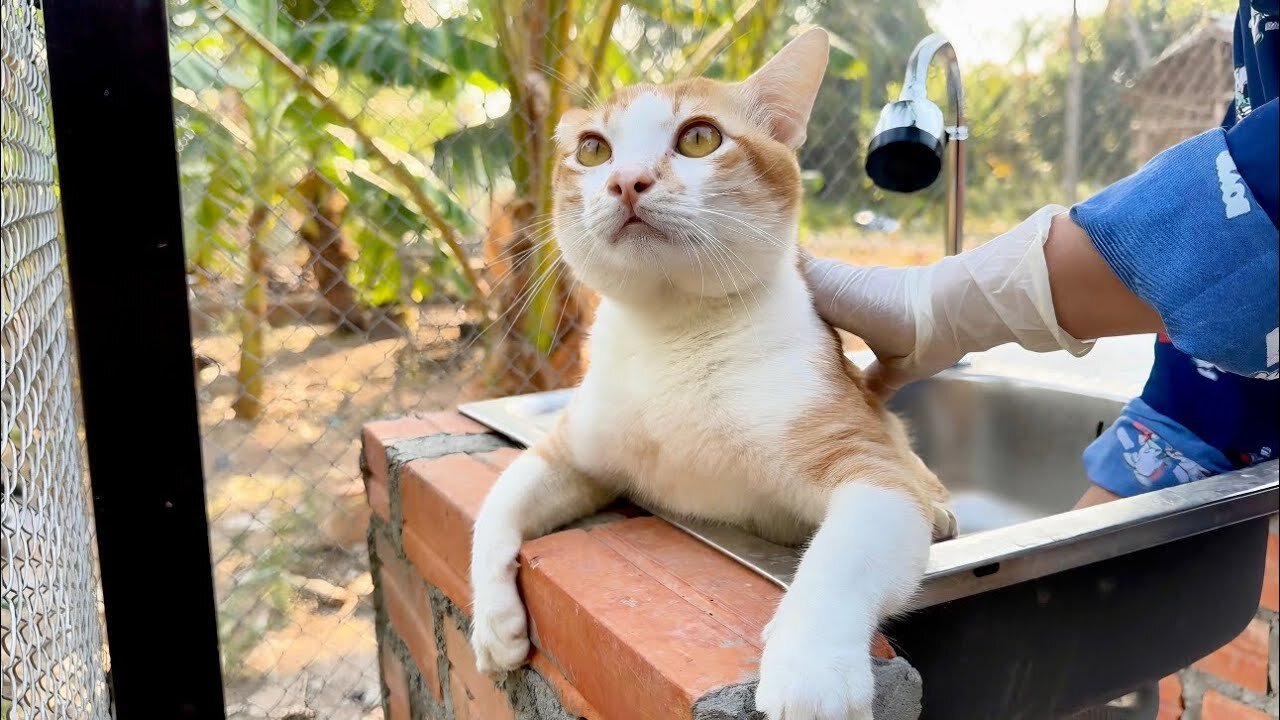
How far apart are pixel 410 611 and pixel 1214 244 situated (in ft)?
4.15

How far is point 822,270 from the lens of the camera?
129cm

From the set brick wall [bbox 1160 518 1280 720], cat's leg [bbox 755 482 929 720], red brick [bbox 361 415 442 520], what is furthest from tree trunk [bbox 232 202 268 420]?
brick wall [bbox 1160 518 1280 720]

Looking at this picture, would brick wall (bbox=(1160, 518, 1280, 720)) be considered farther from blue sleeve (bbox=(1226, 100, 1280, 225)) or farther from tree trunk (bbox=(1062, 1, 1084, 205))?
tree trunk (bbox=(1062, 1, 1084, 205))

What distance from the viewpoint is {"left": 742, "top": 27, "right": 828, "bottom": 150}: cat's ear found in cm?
108

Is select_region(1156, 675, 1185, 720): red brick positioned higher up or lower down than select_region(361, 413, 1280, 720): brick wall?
lower down

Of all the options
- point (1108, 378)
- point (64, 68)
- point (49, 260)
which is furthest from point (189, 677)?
point (1108, 378)

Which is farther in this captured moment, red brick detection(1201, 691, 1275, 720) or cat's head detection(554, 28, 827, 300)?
red brick detection(1201, 691, 1275, 720)

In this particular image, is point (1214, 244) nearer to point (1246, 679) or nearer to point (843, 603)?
point (843, 603)

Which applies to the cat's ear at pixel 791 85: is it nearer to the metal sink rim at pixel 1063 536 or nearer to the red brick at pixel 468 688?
the metal sink rim at pixel 1063 536

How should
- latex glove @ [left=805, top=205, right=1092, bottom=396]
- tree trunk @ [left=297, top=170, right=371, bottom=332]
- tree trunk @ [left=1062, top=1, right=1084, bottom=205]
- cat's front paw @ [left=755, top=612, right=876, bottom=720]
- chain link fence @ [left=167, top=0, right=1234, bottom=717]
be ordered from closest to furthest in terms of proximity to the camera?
cat's front paw @ [left=755, top=612, right=876, bottom=720]
latex glove @ [left=805, top=205, right=1092, bottom=396]
chain link fence @ [left=167, top=0, right=1234, bottom=717]
tree trunk @ [left=297, top=170, right=371, bottom=332]
tree trunk @ [left=1062, top=1, right=1084, bottom=205]

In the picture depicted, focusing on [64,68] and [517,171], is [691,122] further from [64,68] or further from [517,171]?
[517,171]

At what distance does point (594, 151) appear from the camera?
107 cm

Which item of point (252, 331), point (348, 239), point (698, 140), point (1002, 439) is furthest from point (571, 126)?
point (348, 239)

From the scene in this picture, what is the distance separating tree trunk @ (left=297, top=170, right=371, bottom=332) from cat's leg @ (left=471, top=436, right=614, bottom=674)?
1513 mm
